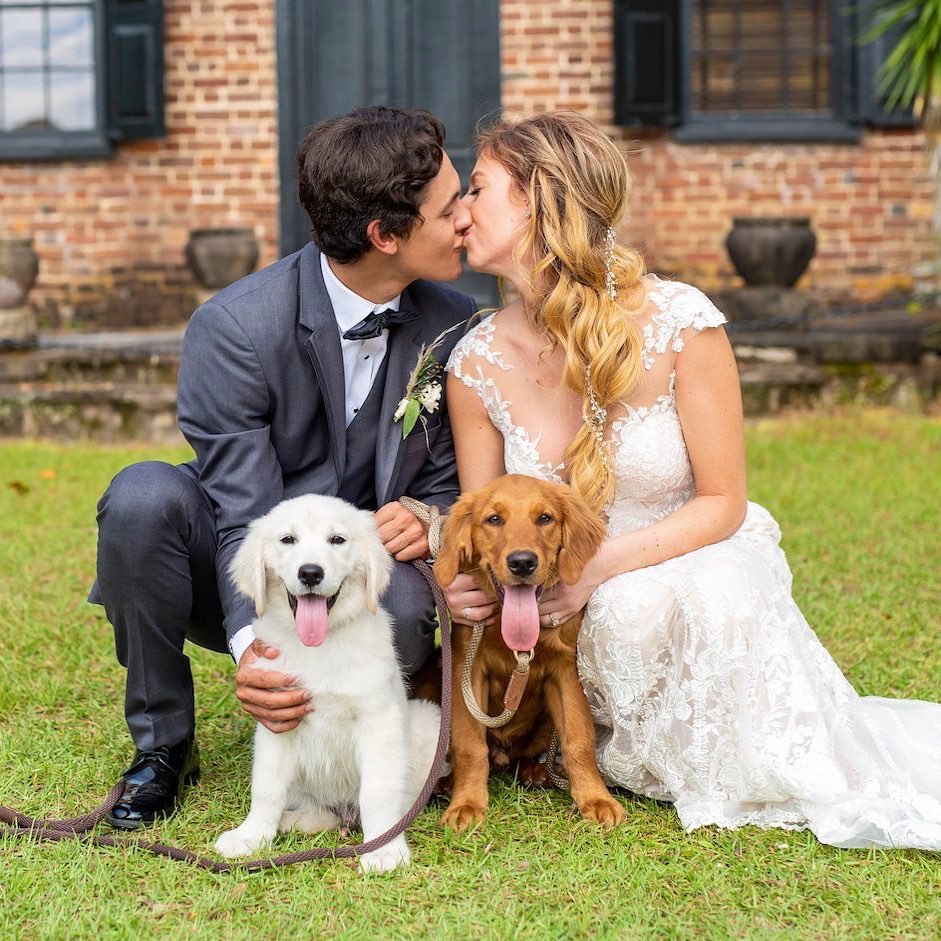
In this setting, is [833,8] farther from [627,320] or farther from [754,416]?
[627,320]

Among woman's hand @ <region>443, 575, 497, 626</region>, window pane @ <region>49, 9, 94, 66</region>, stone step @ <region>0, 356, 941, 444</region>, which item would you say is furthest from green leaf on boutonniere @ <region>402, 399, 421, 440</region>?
window pane @ <region>49, 9, 94, 66</region>

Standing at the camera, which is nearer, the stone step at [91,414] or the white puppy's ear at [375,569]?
the white puppy's ear at [375,569]

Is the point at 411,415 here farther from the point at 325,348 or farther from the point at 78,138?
the point at 78,138

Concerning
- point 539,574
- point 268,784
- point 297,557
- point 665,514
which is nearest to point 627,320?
point 665,514

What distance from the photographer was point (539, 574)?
2994mm

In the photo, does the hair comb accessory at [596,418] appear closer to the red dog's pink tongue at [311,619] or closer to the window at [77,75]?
the red dog's pink tongue at [311,619]

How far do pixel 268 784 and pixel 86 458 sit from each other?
486cm

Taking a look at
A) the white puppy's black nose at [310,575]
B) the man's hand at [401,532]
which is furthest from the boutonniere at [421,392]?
the white puppy's black nose at [310,575]

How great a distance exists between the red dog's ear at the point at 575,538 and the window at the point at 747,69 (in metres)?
6.38

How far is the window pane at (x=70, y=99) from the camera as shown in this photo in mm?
9758

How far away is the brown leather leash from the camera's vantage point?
2891 mm

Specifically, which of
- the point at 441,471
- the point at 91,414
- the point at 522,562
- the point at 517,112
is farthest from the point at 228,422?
the point at 517,112

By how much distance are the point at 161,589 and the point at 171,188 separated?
672 centimetres

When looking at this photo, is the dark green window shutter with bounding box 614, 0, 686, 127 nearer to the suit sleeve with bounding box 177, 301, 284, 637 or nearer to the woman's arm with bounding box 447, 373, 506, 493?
the woman's arm with bounding box 447, 373, 506, 493
